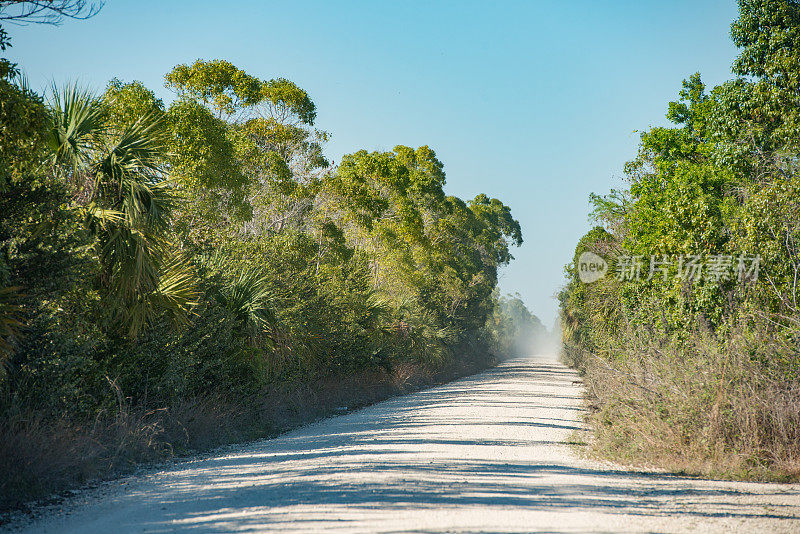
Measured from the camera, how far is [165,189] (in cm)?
1107

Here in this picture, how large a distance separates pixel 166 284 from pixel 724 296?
480 inches

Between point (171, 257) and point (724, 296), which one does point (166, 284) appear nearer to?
point (171, 257)

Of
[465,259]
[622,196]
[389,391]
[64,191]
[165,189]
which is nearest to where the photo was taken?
[64,191]

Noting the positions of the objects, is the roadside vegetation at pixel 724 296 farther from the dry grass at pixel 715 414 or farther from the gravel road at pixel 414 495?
the gravel road at pixel 414 495

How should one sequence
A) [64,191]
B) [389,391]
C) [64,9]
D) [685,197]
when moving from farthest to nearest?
[389,391]
[685,197]
[64,191]
[64,9]

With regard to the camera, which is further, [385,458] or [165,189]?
[165,189]

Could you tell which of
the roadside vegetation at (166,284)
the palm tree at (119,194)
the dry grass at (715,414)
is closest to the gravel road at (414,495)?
the dry grass at (715,414)

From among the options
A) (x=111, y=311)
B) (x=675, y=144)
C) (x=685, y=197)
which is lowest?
(x=111, y=311)

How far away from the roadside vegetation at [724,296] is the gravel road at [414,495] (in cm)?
84

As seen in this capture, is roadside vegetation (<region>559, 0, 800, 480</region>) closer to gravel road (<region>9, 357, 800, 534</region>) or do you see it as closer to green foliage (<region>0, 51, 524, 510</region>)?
gravel road (<region>9, 357, 800, 534</region>)

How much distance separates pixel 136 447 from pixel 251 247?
916 cm

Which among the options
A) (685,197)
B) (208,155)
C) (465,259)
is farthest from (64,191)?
(465,259)

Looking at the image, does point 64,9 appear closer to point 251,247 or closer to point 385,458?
point 385,458

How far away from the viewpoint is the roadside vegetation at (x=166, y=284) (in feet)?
28.9
